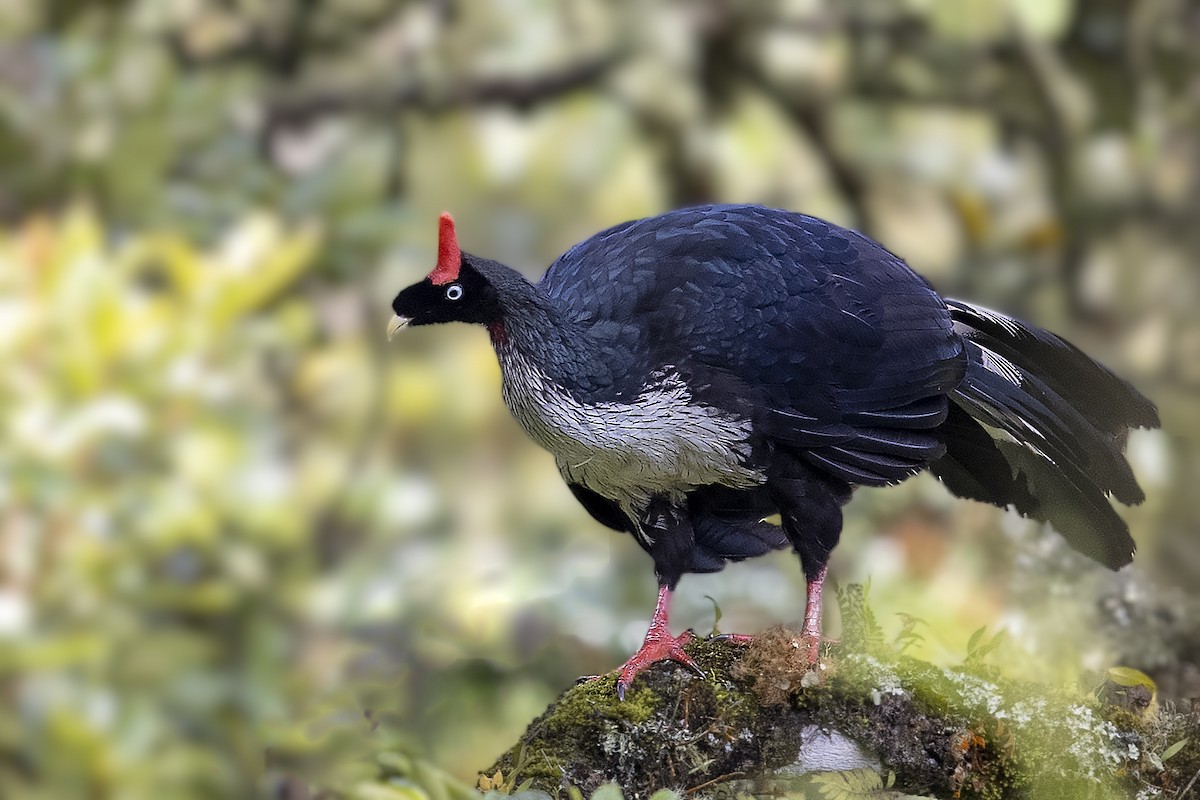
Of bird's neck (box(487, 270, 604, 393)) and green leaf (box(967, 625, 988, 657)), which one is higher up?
bird's neck (box(487, 270, 604, 393))

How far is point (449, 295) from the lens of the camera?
3508 mm

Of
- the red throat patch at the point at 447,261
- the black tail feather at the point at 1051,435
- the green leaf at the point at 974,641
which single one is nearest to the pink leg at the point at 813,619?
the green leaf at the point at 974,641

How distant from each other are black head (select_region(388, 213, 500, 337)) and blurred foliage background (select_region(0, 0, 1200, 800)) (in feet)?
6.88

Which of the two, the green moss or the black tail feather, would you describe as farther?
the black tail feather

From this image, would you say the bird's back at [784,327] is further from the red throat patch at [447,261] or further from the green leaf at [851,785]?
the green leaf at [851,785]

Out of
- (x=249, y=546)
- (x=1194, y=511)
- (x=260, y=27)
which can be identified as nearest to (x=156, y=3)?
→ (x=260, y=27)

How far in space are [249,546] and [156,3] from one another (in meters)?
2.68

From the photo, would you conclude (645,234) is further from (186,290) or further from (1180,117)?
(1180,117)

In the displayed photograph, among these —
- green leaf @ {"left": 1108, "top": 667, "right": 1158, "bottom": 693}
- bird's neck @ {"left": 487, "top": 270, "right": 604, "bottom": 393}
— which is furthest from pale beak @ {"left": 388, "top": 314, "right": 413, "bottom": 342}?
green leaf @ {"left": 1108, "top": 667, "right": 1158, "bottom": 693}

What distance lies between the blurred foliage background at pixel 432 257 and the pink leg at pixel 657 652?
168cm

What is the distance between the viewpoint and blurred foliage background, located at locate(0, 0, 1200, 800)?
5.48 meters

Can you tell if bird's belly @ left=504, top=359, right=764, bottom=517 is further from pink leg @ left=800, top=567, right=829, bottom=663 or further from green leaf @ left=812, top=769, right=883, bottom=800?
green leaf @ left=812, top=769, right=883, bottom=800

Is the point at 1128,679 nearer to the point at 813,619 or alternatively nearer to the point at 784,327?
the point at 813,619

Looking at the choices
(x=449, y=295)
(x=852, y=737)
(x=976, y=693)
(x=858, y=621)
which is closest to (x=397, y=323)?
(x=449, y=295)
